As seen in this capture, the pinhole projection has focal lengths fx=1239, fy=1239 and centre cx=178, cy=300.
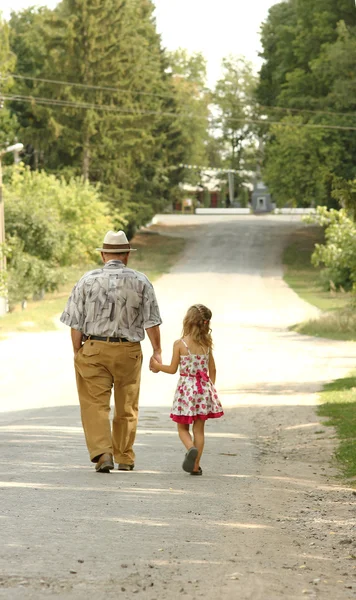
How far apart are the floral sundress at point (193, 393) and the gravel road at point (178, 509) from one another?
561 millimetres

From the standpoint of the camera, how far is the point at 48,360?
2977 cm

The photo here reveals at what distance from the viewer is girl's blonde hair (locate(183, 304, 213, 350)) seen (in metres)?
10.6

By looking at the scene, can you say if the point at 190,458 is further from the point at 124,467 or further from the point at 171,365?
the point at 171,365

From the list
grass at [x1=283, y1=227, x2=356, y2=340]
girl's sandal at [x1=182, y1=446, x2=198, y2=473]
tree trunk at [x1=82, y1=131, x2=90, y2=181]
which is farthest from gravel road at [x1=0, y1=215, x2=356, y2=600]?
tree trunk at [x1=82, y1=131, x2=90, y2=181]

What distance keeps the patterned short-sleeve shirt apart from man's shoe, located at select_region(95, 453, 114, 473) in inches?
39.2

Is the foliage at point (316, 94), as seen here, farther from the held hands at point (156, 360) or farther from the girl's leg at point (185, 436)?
the held hands at point (156, 360)

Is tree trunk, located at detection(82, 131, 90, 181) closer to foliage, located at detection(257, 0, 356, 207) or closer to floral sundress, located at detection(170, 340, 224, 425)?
foliage, located at detection(257, 0, 356, 207)

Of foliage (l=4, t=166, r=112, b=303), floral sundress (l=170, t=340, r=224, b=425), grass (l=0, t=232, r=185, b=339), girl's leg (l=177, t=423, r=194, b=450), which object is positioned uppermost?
floral sundress (l=170, t=340, r=224, b=425)

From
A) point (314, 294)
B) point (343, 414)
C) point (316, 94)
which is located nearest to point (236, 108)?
point (316, 94)

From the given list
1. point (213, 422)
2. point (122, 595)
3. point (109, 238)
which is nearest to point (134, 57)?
point (213, 422)

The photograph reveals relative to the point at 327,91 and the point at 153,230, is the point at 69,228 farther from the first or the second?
the point at 153,230

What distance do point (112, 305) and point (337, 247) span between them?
37.4 m

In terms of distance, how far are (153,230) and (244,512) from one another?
282 feet

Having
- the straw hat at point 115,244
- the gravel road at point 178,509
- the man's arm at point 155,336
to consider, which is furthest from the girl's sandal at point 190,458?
the straw hat at point 115,244
